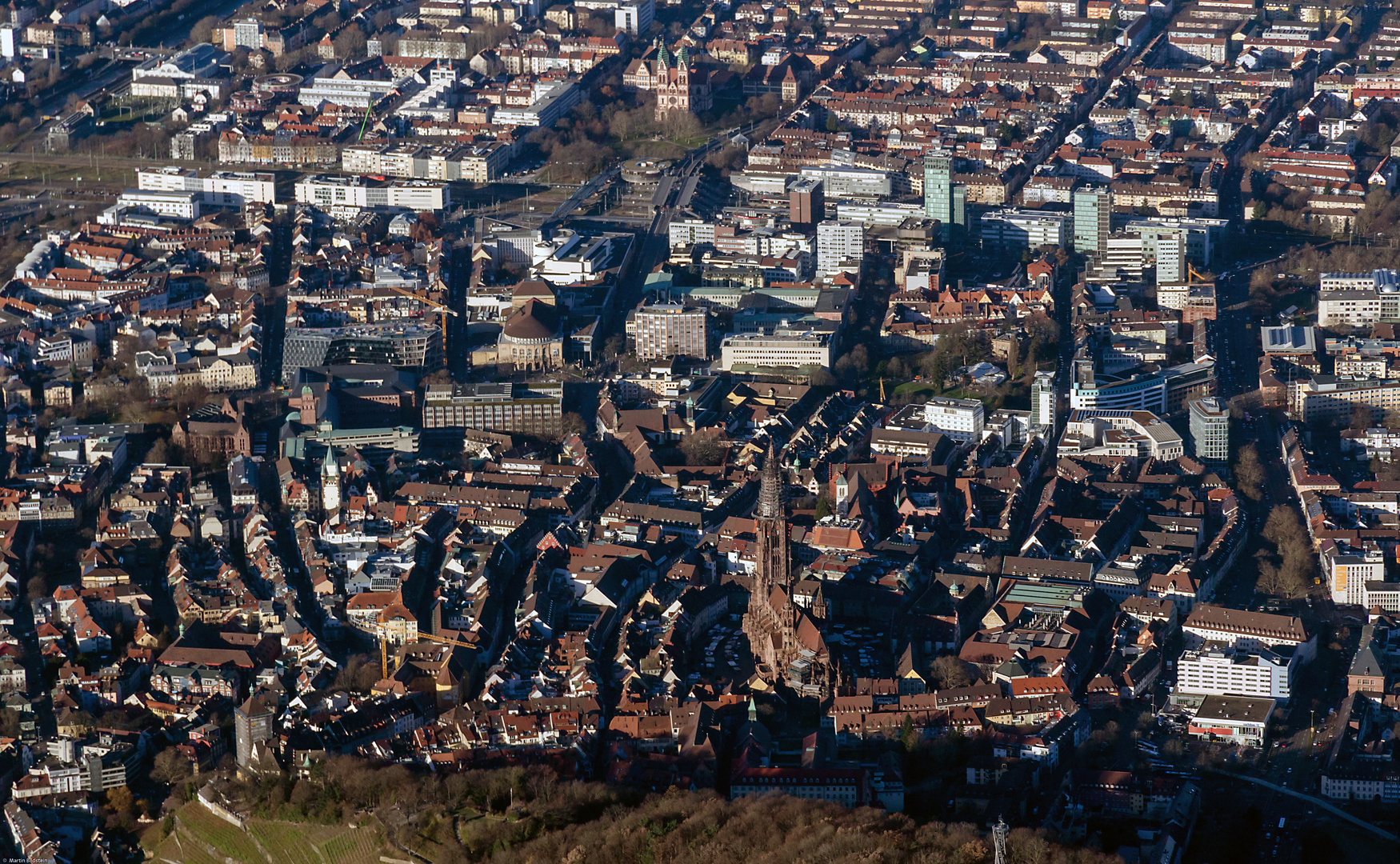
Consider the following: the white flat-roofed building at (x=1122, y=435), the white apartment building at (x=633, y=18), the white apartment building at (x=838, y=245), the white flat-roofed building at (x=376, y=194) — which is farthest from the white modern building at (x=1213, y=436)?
the white apartment building at (x=633, y=18)

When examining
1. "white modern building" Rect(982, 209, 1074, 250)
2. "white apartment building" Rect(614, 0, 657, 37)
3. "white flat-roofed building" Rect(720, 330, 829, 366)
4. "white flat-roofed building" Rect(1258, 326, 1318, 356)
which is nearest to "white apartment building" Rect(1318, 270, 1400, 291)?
"white flat-roofed building" Rect(1258, 326, 1318, 356)

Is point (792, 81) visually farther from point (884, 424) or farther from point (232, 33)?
point (884, 424)

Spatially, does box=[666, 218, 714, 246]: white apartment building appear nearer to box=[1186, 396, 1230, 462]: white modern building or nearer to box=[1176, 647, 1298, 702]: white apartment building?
box=[1186, 396, 1230, 462]: white modern building

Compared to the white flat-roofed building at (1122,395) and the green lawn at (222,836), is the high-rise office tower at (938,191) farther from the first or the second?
the green lawn at (222,836)

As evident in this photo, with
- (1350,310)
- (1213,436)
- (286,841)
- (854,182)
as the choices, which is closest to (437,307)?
(854,182)

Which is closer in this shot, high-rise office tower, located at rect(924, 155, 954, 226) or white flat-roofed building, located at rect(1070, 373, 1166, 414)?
white flat-roofed building, located at rect(1070, 373, 1166, 414)

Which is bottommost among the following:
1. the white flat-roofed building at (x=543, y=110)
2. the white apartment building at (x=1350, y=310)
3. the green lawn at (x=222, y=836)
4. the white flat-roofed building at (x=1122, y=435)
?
the green lawn at (x=222, y=836)
